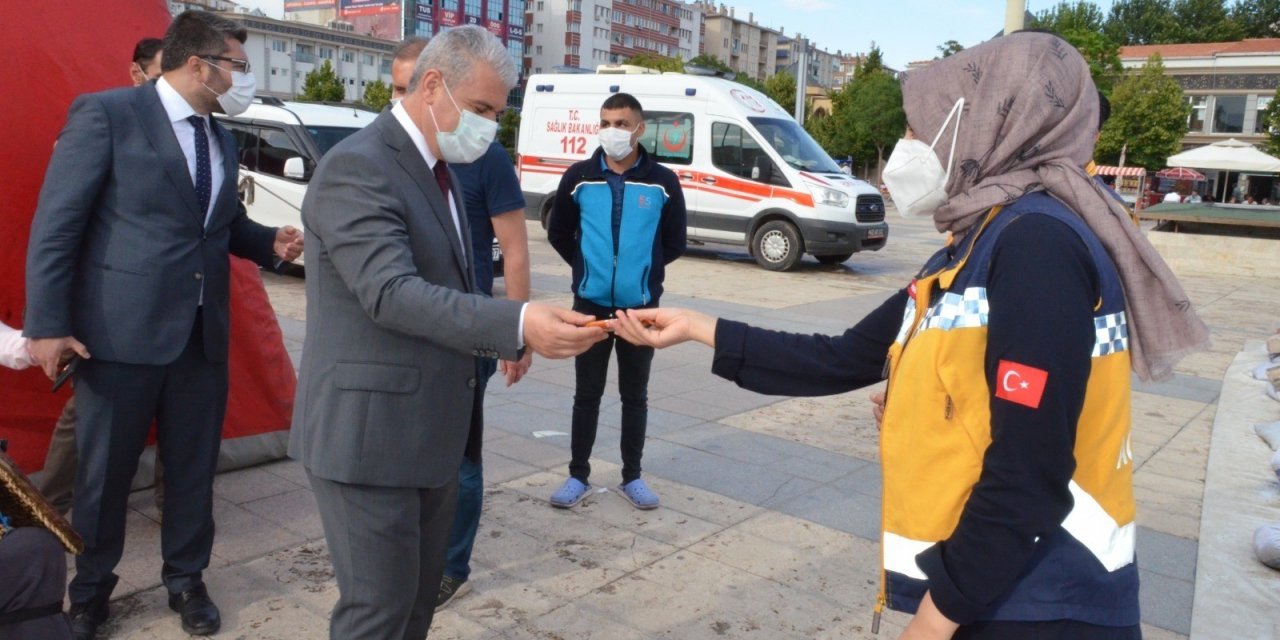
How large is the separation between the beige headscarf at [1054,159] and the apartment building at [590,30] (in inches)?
4437

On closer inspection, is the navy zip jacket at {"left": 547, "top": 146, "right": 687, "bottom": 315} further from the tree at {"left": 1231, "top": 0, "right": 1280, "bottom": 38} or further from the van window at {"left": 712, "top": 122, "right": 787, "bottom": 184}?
the tree at {"left": 1231, "top": 0, "right": 1280, "bottom": 38}

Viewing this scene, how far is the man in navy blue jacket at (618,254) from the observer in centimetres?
462

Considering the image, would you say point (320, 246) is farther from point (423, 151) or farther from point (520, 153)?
point (520, 153)

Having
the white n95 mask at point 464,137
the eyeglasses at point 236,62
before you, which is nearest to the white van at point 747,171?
the eyeglasses at point 236,62

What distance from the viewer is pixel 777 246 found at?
49.4 ft

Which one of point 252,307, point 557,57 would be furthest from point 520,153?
point 557,57

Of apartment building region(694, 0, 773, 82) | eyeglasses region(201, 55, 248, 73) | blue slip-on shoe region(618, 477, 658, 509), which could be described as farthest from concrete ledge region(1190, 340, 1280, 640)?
apartment building region(694, 0, 773, 82)

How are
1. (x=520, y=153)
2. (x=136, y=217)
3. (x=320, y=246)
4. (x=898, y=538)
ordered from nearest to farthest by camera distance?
1. (x=898, y=538)
2. (x=320, y=246)
3. (x=136, y=217)
4. (x=520, y=153)

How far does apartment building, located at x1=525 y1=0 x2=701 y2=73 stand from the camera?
116 meters

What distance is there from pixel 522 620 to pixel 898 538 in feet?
7.00

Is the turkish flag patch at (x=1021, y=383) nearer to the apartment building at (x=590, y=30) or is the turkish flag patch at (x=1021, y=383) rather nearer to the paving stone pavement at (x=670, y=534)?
the paving stone pavement at (x=670, y=534)

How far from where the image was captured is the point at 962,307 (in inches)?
63.7

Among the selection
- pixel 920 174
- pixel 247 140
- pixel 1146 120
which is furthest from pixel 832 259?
pixel 1146 120

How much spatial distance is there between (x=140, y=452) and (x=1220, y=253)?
20.1 m
